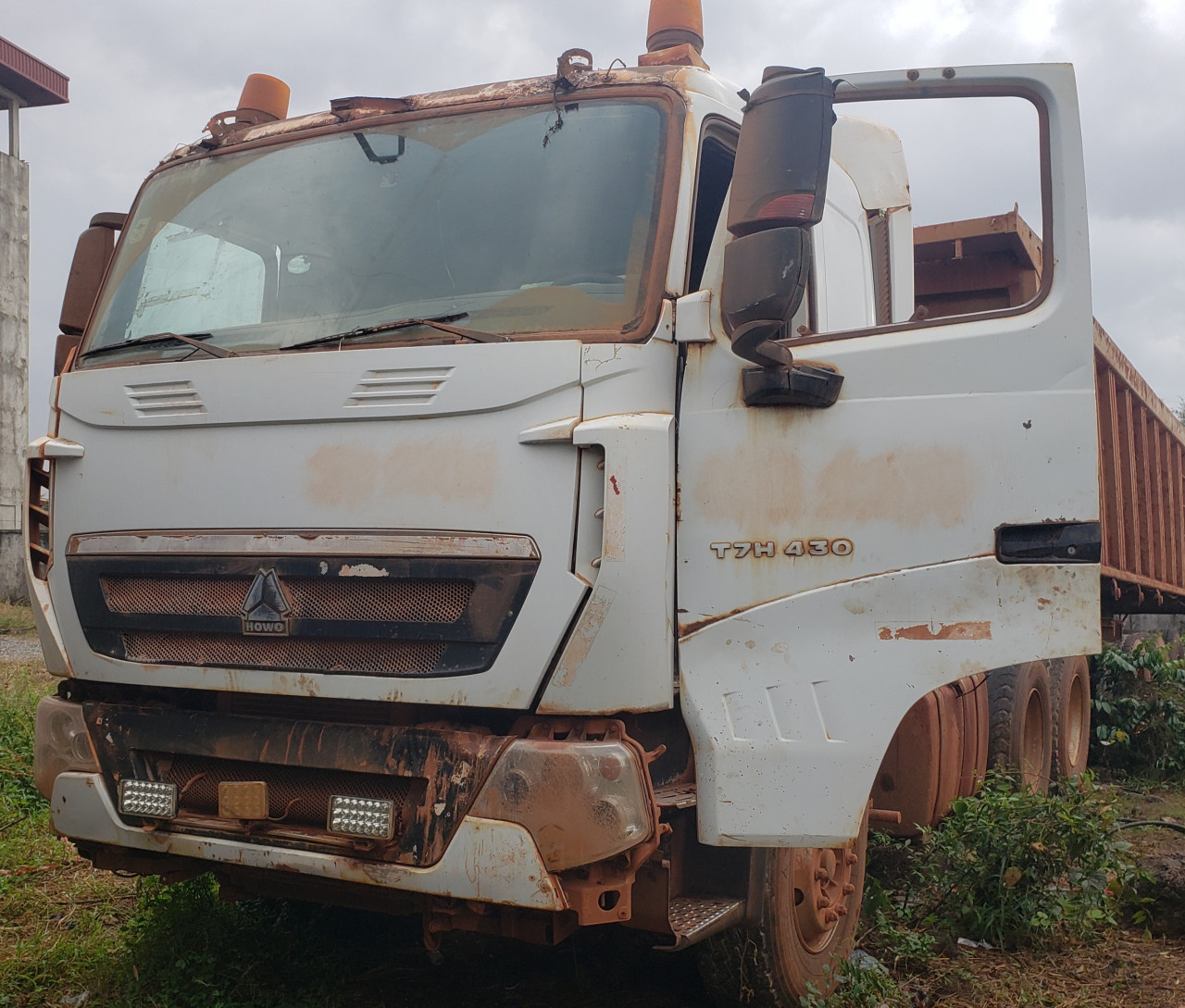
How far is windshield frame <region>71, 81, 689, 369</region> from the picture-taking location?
2959mm

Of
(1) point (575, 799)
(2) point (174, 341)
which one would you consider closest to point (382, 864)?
(1) point (575, 799)

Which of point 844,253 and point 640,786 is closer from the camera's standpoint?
point 640,786

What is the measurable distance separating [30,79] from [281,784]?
17.9 m

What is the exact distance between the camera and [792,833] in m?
2.88

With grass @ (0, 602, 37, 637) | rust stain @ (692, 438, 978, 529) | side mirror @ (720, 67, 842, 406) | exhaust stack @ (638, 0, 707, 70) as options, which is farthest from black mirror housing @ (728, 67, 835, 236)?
grass @ (0, 602, 37, 637)

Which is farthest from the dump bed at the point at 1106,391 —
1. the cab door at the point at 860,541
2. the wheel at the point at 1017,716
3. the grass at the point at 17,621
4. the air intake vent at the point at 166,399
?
the grass at the point at 17,621

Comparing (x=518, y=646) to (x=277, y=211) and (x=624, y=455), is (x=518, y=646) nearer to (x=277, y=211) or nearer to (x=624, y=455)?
(x=624, y=455)

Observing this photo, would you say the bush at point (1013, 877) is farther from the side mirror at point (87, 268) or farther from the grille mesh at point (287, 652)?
the side mirror at point (87, 268)

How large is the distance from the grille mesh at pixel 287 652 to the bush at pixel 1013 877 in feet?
6.91

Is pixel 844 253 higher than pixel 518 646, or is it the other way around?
pixel 844 253

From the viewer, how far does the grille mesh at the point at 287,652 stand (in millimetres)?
2932

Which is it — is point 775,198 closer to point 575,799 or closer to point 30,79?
point 575,799

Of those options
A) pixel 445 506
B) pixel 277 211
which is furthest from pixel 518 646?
pixel 277 211

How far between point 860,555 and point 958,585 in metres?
0.26
